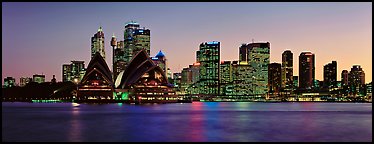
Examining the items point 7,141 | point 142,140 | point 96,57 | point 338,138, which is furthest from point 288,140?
point 96,57

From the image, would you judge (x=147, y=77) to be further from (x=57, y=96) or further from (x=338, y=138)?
(x=338, y=138)

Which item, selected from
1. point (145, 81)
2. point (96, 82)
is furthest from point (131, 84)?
point (96, 82)

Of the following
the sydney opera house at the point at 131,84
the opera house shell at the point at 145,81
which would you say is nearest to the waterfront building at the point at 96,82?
the sydney opera house at the point at 131,84

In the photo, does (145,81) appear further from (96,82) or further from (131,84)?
(96,82)

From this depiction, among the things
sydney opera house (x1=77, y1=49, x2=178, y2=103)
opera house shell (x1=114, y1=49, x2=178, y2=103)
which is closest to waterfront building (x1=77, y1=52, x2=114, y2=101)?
sydney opera house (x1=77, y1=49, x2=178, y2=103)

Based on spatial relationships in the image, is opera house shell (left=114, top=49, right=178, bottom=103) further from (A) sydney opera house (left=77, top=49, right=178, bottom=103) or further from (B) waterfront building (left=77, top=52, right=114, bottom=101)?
(B) waterfront building (left=77, top=52, right=114, bottom=101)

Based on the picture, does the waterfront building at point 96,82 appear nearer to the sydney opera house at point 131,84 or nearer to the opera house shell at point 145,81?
the sydney opera house at point 131,84
